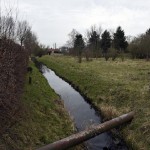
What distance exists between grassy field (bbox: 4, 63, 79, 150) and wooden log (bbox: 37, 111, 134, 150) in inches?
32.7

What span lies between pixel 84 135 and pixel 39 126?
204cm

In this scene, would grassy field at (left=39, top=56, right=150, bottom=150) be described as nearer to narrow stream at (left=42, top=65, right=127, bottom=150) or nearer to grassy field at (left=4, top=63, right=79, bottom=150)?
narrow stream at (left=42, top=65, right=127, bottom=150)

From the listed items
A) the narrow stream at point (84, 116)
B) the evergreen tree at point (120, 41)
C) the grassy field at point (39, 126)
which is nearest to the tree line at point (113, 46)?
the evergreen tree at point (120, 41)

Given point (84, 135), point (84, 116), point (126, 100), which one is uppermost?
point (126, 100)

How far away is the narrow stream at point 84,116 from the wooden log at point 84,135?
78 centimetres

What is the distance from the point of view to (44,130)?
11328 millimetres

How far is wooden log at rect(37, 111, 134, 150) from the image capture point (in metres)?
9.26

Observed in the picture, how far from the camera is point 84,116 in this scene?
15.8m

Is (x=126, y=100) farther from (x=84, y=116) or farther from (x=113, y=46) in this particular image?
(x=113, y=46)

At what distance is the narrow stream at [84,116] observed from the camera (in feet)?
38.7

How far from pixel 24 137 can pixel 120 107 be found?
7.14 m

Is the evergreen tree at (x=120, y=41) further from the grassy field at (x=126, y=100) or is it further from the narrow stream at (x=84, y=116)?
the grassy field at (x=126, y=100)

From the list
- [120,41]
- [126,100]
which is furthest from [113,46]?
[126,100]

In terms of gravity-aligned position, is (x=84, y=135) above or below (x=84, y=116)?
above
